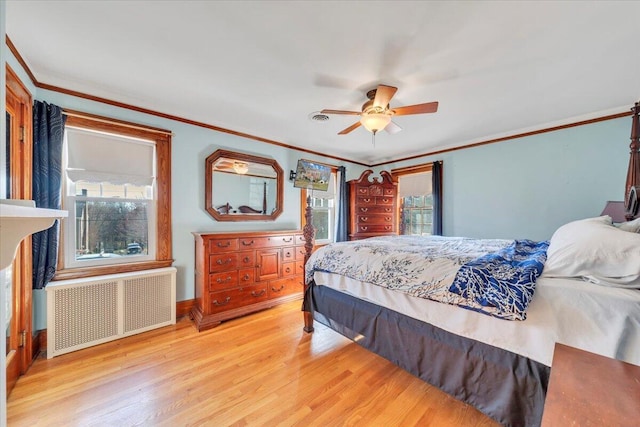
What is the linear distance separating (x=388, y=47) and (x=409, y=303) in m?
1.76

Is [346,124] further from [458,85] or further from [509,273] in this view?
[509,273]

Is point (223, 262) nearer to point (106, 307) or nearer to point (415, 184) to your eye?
point (106, 307)

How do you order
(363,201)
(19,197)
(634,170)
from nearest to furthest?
(634,170) → (19,197) → (363,201)

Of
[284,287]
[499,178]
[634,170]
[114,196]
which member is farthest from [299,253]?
[634,170]

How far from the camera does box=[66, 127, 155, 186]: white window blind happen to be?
7.64 ft

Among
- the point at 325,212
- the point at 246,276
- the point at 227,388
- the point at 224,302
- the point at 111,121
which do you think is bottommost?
the point at 227,388

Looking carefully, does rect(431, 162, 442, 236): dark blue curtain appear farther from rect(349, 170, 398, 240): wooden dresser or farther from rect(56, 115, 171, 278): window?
rect(56, 115, 171, 278): window

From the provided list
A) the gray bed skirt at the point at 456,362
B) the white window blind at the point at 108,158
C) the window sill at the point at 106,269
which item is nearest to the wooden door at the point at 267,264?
the window sill at the point at 106,269

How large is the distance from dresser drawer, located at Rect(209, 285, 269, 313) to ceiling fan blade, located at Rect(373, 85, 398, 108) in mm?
2411

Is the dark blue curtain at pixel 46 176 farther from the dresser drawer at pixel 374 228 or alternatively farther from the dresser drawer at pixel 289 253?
the dresser drawer at pixel 374 228

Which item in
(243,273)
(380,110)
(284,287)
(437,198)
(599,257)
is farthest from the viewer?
(437,198)

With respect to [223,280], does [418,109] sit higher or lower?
higher

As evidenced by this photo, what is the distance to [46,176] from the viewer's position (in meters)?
2.07

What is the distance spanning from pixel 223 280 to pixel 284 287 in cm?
84
